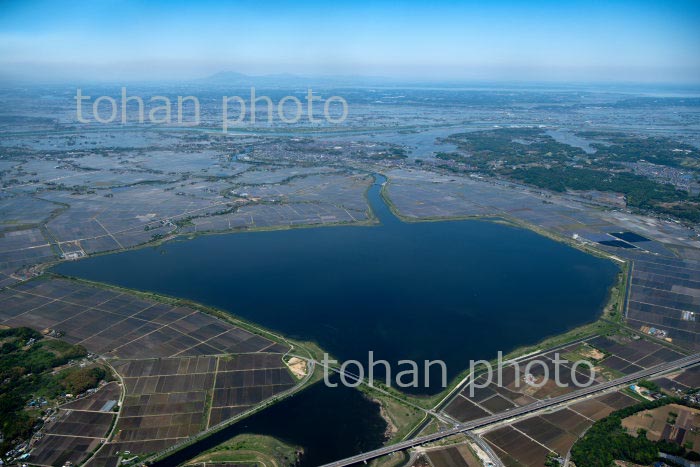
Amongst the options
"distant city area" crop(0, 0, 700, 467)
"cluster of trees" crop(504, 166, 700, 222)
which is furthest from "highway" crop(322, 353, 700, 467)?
"cluster of trees" crop(504, 166, 700, 222)

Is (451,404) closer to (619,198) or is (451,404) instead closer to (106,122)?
(619,198)

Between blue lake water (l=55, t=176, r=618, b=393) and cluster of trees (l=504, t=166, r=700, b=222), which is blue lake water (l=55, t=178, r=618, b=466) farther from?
cluster of trees (l=504, t=166, r=700, b=222)

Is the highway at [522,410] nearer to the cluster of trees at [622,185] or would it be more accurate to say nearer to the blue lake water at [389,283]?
the blue lake water at [389,283]

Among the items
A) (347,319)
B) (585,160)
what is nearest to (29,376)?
(347,319)

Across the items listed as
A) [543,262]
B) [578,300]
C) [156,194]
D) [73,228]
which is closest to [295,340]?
[578,300]

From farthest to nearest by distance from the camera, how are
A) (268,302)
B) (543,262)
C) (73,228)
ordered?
(73,228)
(543,262)
(268,302)

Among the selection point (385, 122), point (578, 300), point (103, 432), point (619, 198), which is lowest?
point (103, 432)
